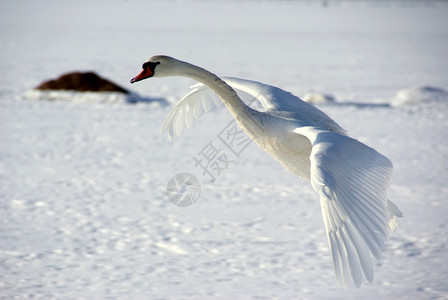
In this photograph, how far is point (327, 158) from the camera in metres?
3.14

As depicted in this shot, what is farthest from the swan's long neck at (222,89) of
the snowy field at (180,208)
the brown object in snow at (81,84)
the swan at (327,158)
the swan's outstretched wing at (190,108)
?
the brown object in snow at (81,84)

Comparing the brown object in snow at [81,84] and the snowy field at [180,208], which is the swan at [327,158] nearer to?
the snowy field at [180,208]

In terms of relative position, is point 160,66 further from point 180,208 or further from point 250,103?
Answer: point 180,208

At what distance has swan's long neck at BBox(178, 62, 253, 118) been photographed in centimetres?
396

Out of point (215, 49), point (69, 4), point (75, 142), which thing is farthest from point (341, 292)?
point (69, 4)

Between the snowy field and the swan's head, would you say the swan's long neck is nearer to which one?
the swan's head

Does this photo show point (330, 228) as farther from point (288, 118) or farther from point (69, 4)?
point (69, 4)

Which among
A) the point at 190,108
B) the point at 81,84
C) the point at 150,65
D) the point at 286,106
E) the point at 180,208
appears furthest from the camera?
the point at 81,84

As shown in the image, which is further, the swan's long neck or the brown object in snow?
the brown object in snow

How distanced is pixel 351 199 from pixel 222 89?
132 centimetres

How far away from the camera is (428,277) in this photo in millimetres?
4211

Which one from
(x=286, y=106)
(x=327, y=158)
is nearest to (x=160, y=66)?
(x=286, y=106)

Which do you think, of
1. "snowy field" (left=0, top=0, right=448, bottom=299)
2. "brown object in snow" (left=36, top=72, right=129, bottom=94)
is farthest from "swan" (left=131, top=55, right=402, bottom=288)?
"brown object in snow" (left=36, top=72, right=129, bottom=94)

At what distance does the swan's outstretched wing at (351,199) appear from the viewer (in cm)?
275
